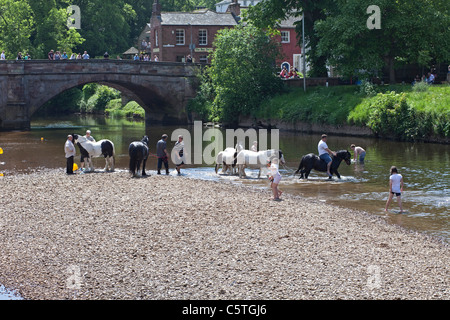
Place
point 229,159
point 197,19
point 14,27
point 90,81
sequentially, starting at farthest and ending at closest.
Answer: point 197,19
point 14,27
point 90,81
point 229,159

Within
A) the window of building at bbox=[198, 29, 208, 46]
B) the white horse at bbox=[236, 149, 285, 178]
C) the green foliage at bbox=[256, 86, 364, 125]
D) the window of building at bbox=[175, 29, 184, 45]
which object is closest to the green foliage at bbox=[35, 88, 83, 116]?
the window of building at bbox=[175, 29, 184, 45]

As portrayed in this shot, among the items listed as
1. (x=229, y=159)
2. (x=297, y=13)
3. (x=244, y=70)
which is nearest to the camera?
(x=229, y=159)

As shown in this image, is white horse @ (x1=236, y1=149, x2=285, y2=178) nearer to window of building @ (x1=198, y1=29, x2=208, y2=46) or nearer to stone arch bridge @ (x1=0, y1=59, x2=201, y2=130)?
stone arch bridge @ (x1=0, y1=59, x2=201, y2=130)

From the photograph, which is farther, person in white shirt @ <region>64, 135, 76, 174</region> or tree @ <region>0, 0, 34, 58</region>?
tree @ <region>0, 0, 34, 58</region>

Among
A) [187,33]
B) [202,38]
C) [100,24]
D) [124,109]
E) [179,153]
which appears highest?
[100,24]

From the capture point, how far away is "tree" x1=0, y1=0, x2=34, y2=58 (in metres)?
76.3

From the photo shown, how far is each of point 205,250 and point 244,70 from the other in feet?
140

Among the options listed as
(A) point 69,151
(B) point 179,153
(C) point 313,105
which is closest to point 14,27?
(C) point 313,105

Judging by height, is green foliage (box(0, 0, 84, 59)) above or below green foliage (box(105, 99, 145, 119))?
above

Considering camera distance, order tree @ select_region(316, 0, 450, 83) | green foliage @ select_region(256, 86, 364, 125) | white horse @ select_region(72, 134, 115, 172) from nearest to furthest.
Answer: white horse @ select_region(72, 134, 115, 172) → tree @ select_region(316, 0, 450, 83) → green foliage @ select_region(256, 86, 364, 125)

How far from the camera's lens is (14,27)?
252 feet

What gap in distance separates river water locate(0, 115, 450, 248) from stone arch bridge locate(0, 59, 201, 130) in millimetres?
8319

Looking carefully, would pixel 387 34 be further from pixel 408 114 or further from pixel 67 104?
pixel 67 104
